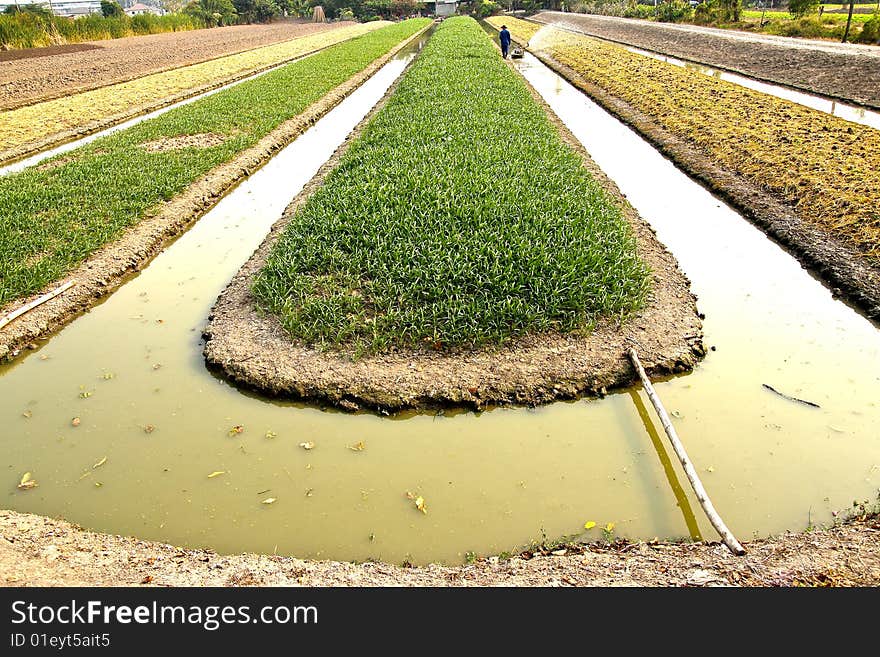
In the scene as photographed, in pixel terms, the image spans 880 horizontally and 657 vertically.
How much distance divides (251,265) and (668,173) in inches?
314

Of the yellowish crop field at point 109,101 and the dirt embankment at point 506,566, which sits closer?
the dirt embankment at point 506,566

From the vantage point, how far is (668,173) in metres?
10.9

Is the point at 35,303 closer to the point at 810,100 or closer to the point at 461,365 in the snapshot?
the point at 461,365

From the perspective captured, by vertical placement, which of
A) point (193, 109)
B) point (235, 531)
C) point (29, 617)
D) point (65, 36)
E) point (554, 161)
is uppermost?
point (65, 36)

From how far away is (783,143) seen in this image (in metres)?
10.9

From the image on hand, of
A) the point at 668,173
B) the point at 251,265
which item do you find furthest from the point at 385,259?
the point at 668,173

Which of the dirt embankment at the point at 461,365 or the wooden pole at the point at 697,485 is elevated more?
the dirt embankment at the point at 461,365

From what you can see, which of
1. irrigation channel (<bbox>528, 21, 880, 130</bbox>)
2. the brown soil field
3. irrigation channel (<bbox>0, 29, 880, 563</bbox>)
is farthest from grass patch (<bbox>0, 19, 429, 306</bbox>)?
irrigation channel (<bbox>528, 21, 880, 130</bbox>)

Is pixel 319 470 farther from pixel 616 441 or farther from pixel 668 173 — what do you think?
pixel 668 173

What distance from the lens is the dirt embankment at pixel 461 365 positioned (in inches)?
195

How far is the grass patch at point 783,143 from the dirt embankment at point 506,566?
5117 millimetres

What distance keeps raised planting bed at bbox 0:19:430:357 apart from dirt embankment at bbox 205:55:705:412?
2.43 m

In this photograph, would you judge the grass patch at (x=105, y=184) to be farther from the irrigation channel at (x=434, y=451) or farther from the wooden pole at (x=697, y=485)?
the wooden pole at (x=697, y=485)

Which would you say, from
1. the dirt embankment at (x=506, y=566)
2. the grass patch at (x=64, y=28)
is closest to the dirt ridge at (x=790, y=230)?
the dirt embankment at (x=506, y=566)
